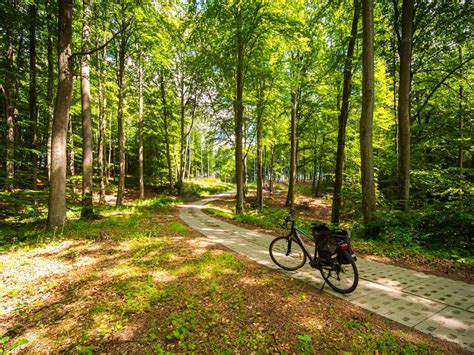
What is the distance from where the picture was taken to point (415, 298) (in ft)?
11.6

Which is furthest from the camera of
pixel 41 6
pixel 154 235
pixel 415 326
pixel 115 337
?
pixel 41 6

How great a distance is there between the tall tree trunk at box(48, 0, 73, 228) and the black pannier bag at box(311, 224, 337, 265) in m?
8.09

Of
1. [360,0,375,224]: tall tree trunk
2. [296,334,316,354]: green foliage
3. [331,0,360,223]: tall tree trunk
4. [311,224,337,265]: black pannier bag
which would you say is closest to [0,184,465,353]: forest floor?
[296,334,316,354]: green foliage

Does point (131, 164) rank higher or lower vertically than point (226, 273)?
higher

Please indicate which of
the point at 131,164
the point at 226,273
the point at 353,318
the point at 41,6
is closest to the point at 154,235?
the point at 226,273

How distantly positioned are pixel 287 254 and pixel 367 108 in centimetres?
568

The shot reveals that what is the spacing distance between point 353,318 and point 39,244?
795cm

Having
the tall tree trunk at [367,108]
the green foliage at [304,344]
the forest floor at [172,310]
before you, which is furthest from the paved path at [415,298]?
the tall tree trunk at [367,108]

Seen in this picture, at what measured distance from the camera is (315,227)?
13.4 ft

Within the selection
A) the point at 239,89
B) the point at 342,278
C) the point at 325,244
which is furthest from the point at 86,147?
the point at 342,278

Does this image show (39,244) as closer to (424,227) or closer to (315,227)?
(315,227)

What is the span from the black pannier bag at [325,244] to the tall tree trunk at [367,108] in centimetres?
437

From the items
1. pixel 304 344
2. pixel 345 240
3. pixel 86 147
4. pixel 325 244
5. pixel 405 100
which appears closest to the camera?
pixel 304 344

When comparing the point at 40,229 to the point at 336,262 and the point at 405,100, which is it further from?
the point at 405,100
